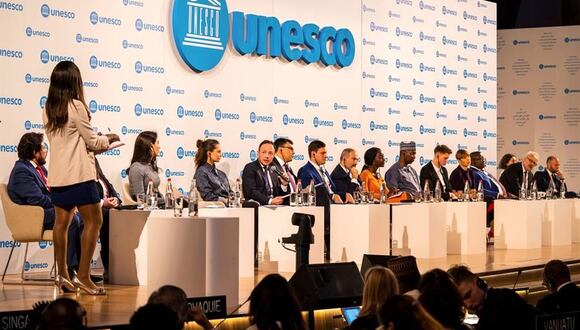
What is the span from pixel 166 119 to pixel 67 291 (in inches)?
137

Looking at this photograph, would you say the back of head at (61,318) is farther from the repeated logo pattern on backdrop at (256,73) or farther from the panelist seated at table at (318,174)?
the panelist seated at table at (318,174)

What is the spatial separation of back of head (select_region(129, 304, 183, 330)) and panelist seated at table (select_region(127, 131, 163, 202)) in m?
5.31

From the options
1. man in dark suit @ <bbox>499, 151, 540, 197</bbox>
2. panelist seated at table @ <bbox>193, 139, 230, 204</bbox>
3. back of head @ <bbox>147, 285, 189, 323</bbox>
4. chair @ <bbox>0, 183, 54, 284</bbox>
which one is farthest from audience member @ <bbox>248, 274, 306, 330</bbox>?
man in dark suit @ <bbox>499, 151, 540, 197</bbox>

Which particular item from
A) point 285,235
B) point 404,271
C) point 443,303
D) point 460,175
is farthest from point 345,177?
point 443,303

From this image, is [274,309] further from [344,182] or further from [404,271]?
[344,182]

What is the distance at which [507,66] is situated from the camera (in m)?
18.0

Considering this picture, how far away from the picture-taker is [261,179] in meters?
9.70

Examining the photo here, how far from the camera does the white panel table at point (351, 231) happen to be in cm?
955

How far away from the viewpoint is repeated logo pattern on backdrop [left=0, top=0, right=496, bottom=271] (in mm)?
9094

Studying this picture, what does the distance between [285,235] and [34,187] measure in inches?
86.9

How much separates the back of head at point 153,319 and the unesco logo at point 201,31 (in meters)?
7.37

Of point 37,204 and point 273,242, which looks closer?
point 37,204

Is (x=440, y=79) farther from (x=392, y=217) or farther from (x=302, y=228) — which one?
(x=302, y=228)

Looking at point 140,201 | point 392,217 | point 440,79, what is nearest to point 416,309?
point 140,201
